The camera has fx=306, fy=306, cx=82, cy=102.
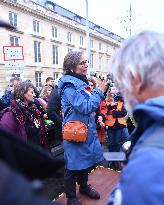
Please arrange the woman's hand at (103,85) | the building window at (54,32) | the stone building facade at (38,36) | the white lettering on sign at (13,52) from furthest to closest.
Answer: the building window at (54,32) < the stone building facade at (38,36) < the white lettering on sign at (13,52) < the woman's hand at (103,85)

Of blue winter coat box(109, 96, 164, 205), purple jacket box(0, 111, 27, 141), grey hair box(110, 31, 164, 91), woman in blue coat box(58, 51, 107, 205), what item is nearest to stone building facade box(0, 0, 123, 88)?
purple jacket box(0, 111, 27, 141)

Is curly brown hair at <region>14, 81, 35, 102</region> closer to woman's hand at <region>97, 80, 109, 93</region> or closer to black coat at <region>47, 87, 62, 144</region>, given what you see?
woman's hand at <region>97, 80, 109, 93</region>

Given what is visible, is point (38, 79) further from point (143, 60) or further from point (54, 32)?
point (143, 60)

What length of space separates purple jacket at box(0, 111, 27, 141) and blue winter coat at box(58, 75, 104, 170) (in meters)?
0.57

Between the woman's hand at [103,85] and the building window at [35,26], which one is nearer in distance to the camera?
the woman's hand at [103,85]

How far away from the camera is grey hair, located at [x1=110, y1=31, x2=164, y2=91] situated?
3.91 feet

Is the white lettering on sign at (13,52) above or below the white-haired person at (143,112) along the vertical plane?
above

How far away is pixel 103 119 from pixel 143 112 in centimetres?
433

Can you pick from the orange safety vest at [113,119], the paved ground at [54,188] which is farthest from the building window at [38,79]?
the paved ground at [54,188]

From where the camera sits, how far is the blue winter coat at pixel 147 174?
3.19ft

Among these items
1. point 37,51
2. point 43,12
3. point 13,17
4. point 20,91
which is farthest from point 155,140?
point 43,12

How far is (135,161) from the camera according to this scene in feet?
3.34

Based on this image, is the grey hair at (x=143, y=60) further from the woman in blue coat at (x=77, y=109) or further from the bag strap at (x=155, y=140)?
the woman in blue coat at (x=77, y=109)

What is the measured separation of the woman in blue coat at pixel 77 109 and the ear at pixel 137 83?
1.88 m
